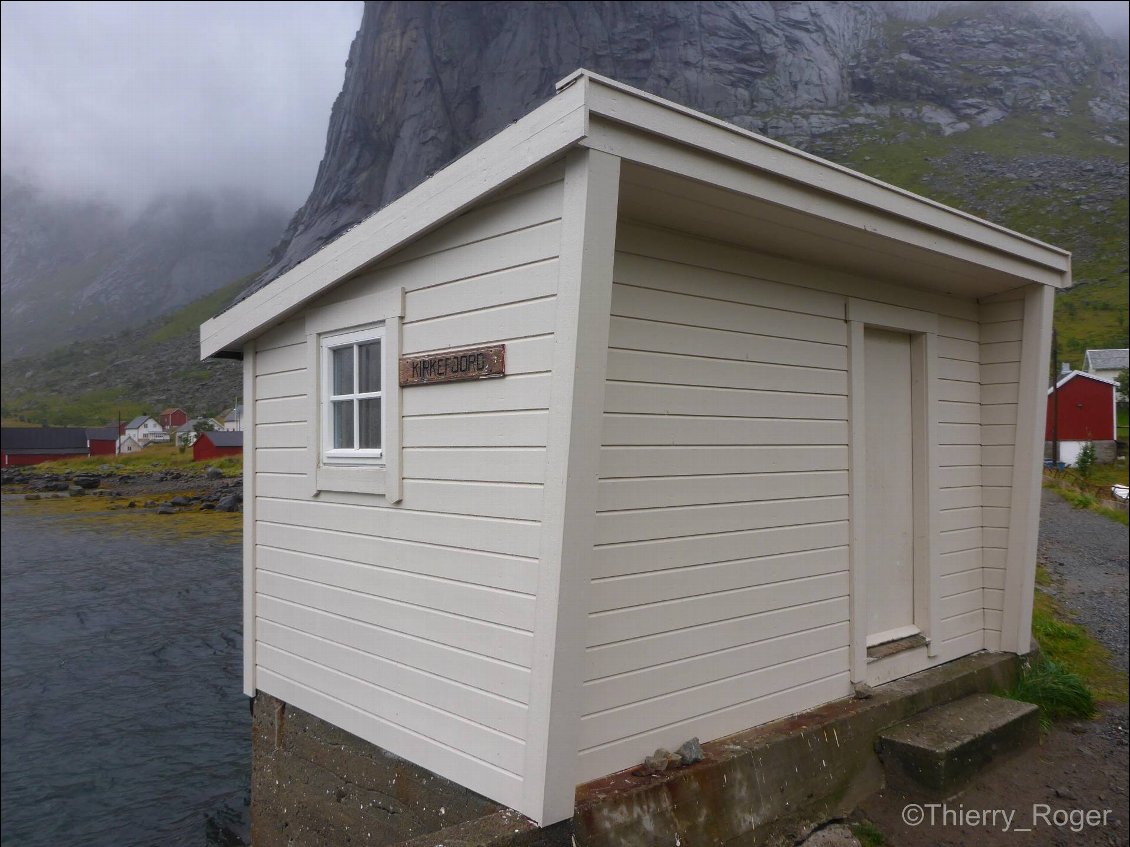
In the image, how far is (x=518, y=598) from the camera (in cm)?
321

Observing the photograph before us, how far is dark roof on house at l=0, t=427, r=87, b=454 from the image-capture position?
46750 millimetres

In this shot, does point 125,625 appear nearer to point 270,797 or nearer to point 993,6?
point 270,797

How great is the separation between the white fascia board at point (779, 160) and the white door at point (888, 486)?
0.87 meters

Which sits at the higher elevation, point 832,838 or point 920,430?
point 920,430

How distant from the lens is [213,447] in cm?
3897

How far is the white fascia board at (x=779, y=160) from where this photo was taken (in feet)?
9.69

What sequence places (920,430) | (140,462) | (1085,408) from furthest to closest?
(140,462)
(1085,408)
(920,430)

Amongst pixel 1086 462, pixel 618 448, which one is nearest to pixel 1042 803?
pixel 618 448

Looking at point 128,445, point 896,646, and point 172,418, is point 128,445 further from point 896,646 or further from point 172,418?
point 896,646

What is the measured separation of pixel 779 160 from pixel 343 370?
2.72 metres

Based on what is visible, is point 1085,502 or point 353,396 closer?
point 353,396

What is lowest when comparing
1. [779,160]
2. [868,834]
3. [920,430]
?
[868,834]

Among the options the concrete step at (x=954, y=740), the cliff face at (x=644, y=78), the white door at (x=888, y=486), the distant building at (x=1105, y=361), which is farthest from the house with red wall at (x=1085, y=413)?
the cliff face at (x=644, y=78)

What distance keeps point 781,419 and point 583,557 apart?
1.98 metres
